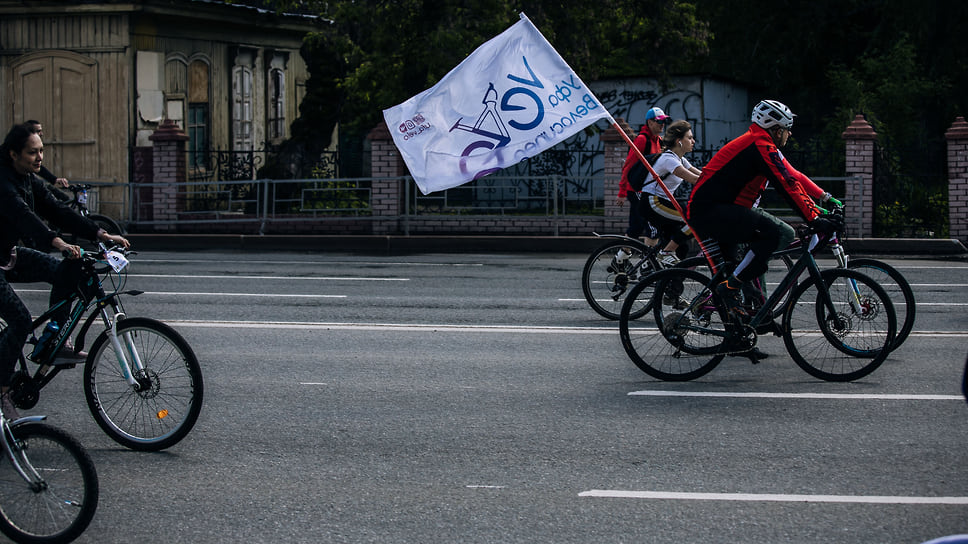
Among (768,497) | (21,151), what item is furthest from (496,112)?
(768,497)

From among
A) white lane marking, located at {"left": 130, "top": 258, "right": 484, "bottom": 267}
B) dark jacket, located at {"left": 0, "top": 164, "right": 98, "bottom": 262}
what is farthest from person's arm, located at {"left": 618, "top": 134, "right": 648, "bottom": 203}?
dark jacket, located at {"left": 0, "top": 164, "right": 98, "bottom": 262}

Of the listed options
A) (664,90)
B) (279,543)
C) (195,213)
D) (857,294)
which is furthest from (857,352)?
(664,90)

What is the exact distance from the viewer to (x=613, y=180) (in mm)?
21391

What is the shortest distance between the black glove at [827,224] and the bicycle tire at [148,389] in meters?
4.00

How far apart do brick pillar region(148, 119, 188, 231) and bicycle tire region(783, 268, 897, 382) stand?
17.3 m

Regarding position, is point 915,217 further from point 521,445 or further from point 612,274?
point 521,445

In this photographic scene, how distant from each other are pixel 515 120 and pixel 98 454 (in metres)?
3.90

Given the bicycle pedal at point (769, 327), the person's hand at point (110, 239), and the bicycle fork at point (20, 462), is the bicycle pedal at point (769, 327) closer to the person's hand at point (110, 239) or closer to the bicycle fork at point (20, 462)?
the person's hand at point (110, 239)

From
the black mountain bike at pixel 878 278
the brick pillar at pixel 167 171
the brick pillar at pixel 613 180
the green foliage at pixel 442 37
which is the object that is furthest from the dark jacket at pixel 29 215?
the brick pillar at pixel 167 171

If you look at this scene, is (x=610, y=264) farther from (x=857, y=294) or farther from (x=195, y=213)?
(x=195, y=213)

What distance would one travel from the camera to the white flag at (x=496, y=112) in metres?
8.80

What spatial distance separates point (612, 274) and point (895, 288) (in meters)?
3.56

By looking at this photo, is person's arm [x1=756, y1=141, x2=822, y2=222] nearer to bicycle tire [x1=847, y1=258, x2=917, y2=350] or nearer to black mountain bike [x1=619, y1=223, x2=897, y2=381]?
black mountain bike [x1=619, y1=223, x2=897, y2=381]

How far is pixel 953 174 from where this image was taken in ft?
65.7
